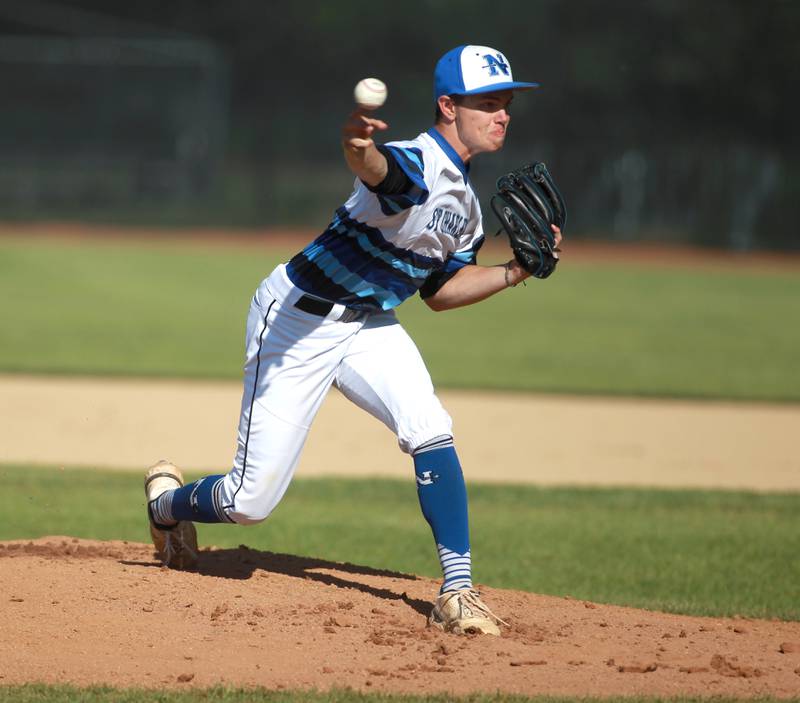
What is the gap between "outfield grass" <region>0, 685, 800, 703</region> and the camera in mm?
3736

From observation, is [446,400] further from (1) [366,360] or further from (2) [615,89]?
(2) [615,89]

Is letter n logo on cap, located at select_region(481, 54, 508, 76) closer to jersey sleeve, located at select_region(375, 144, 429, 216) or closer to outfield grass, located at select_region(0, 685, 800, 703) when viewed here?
jersey sleeve, located at select_region(375, 144, 429, 216)

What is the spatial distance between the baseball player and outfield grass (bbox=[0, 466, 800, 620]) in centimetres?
142

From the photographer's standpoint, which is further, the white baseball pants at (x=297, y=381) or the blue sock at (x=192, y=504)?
the blue sock at (x=192, y=504)

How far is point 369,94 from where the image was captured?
3965 millimetres

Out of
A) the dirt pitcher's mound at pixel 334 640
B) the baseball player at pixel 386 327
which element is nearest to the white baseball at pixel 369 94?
the baseball player at pixel 386 327

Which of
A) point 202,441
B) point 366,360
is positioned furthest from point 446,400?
point 366,360

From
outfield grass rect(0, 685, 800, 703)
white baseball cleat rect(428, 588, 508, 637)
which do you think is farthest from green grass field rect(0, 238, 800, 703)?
white baseball cleat rect(428, 588, 508, 637)

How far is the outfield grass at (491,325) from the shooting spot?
13109 mm

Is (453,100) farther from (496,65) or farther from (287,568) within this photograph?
(287,568)

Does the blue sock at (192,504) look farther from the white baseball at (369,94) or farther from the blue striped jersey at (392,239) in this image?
the white baseball at (369,94)

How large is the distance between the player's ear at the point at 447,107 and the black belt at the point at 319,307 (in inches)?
30.7

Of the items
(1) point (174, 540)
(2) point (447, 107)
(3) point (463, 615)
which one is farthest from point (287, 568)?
(2) point (447, 107)

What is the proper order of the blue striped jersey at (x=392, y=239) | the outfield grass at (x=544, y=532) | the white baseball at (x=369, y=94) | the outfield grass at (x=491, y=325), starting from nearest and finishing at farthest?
the white baseball at (x=369, y=94), the blue striped jersey at (x=392, y=239), the outfield grass at (x=544, y=532), the outfield grass at (x=491, y=325)
